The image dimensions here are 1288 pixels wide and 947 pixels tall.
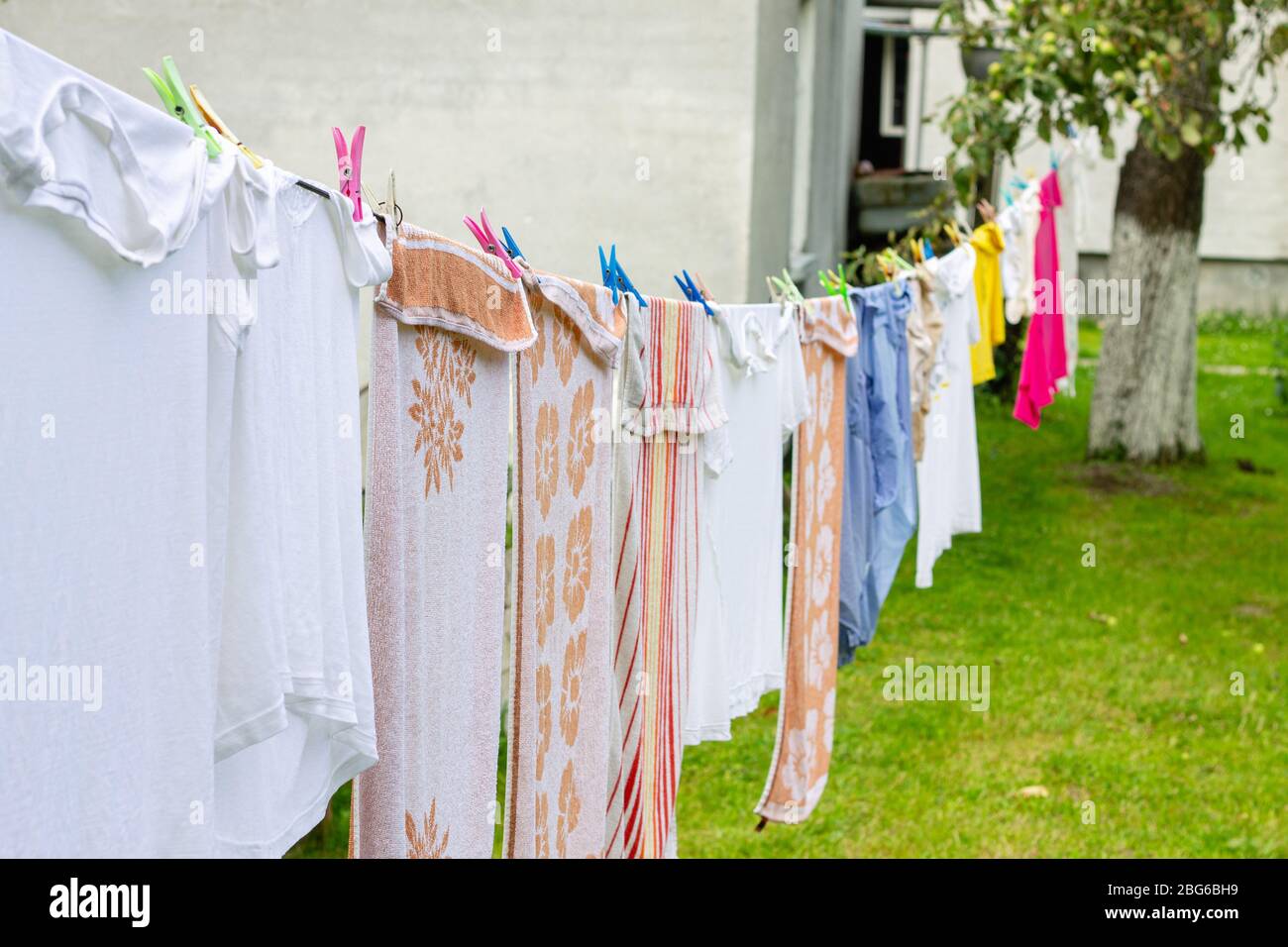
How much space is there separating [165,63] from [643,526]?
147cm

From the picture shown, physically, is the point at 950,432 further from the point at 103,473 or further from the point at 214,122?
the point at 103,473

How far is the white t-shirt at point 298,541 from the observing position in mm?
1665

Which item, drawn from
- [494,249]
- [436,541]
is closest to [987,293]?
[494,249]

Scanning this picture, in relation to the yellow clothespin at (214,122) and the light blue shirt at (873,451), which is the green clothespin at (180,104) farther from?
the light blue shirt at (873,451)

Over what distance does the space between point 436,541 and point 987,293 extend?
11.4ft

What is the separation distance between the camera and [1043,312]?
5.41m

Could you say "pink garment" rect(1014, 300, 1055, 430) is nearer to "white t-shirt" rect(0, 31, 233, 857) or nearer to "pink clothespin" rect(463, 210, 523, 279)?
"pink clothespin" rect(463, 210, 523, 279)

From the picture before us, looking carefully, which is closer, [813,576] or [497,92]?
[813,576]

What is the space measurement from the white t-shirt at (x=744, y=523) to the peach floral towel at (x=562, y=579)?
1.61 feet

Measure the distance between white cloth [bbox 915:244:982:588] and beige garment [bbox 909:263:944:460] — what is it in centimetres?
10

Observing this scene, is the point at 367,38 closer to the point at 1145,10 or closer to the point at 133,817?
the point at 1145,10

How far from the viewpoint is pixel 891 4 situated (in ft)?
42.3

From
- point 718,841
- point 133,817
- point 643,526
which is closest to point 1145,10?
point 718,841

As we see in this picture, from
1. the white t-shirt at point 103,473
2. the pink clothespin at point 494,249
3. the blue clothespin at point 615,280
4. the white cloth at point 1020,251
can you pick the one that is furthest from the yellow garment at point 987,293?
the white t-shirt at point 103,473
